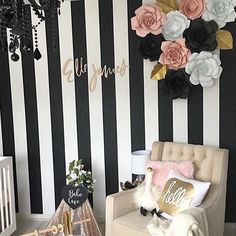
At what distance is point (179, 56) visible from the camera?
3242 millimetres

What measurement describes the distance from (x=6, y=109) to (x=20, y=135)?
299 millimetres

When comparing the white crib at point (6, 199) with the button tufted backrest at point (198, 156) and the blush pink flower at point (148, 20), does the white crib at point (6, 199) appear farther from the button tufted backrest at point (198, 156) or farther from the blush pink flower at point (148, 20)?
the blush pink flower at point (148, 20)

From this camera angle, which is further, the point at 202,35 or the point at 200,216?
the point at 202,35

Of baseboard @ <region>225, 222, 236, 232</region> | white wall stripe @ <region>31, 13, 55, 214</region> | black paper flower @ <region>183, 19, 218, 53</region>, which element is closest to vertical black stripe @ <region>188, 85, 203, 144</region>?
black paper flower @ <region>183, 19, 218, 53</region>

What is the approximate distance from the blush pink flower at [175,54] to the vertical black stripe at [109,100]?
0.51 metres

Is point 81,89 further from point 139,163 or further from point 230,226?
point 230,226

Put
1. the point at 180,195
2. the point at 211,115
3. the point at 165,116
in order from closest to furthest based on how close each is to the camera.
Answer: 1. the point at 180,195
2. the point at 211,115
3. the point at 165,116

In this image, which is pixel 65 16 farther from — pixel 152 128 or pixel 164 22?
pixel 152 128

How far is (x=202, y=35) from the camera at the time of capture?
3.13 m

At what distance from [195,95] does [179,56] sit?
382 millimetres

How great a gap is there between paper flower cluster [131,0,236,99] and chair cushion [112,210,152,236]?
1.11 meters

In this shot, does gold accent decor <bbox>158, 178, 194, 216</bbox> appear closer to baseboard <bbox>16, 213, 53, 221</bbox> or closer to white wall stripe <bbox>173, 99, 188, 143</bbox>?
white wall stripe <bbox>173, 99, 188, 143</bbox>

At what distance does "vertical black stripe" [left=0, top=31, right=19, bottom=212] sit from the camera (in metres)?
3.76

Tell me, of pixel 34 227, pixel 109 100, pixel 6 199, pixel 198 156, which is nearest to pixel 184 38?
pixel 109 100
